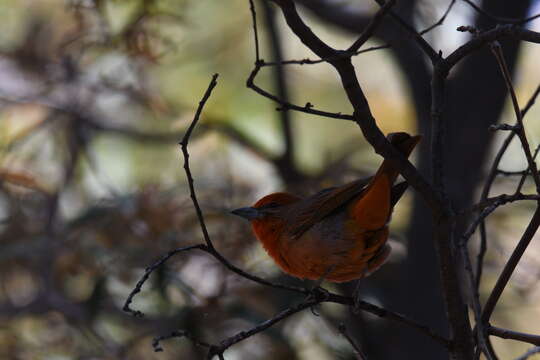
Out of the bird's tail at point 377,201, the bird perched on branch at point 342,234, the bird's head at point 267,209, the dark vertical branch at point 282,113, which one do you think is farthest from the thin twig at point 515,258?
the dark vertical branch at point 282,113

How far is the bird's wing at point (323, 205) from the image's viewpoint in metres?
3.46

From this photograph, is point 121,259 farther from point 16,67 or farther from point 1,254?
point 16,67

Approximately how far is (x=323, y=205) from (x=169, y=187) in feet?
8.29

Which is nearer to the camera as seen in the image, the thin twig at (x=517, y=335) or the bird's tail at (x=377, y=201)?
the thin twig at (x=517, y=335)

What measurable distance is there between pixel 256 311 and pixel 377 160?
1865 millimetres

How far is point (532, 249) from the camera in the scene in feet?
23.7

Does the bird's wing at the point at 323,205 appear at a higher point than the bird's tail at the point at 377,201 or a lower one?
higher

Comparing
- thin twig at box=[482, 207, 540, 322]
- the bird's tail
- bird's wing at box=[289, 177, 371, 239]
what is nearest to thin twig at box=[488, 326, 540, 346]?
thin twig at box=[482, 207, 540, 322]

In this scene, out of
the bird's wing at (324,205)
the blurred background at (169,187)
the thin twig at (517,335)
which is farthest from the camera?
the blurred background at (169,187)

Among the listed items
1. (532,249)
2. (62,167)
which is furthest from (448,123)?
(62,167)

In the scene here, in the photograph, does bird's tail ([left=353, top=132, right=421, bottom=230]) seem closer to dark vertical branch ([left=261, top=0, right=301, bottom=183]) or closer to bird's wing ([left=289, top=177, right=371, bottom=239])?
bird's wing ([left=289, top=177, right=371, bottom=239])

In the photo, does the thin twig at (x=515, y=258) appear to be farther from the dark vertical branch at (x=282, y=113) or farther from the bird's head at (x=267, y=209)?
the dark vertical branch at (x=282, y=113)

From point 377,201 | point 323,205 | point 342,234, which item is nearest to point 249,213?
point 323,205

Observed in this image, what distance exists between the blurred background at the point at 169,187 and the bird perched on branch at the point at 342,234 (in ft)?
4.86
